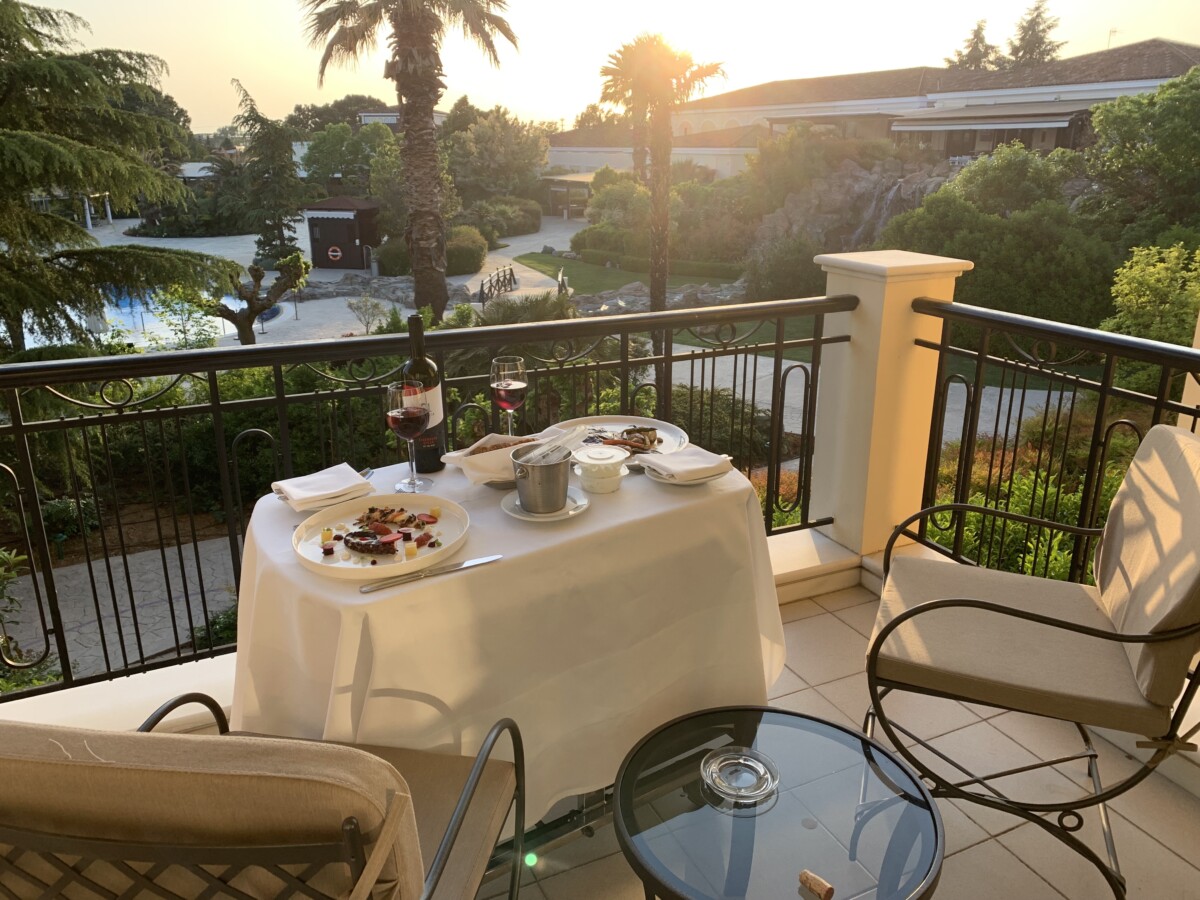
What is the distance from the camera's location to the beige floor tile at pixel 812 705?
2564 mm

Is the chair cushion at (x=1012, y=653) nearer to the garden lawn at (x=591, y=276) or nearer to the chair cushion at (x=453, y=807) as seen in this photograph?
the chair cushion at (x=453, y=807)

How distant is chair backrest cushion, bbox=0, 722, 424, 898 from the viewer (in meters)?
0.84

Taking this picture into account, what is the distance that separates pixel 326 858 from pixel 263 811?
8cm

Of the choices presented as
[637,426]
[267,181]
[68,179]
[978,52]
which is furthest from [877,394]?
[978,52]

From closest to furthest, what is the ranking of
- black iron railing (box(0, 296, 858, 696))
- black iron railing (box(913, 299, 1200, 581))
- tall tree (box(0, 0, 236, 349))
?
black iron railing (box(913, 299, 1200, 581)) → black iron railing (box(0, 296, 858, 696)) → tall tree (box(0, 0, 236, 349))

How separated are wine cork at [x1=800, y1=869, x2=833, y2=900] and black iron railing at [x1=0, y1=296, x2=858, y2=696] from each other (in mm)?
1533

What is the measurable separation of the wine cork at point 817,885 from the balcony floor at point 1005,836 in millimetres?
→ 691

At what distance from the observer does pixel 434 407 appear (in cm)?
189

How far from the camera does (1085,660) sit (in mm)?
1885

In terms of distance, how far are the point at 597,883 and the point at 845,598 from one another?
176 centimetres

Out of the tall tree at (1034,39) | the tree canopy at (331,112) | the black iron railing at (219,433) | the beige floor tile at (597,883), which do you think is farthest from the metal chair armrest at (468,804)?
the tall tree at (1034,39)

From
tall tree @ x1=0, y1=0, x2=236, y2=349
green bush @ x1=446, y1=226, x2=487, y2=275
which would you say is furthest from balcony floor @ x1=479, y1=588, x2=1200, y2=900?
green bush @ x1=446, y1=226, x2=487, y2=275

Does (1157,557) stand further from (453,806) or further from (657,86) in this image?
(657,86)

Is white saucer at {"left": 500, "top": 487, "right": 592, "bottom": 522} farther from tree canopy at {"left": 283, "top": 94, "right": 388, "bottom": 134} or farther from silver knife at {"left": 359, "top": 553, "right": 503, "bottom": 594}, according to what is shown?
tree canopy at {"left": 283, "top": 94, "right": 388, "bottom": 134}
